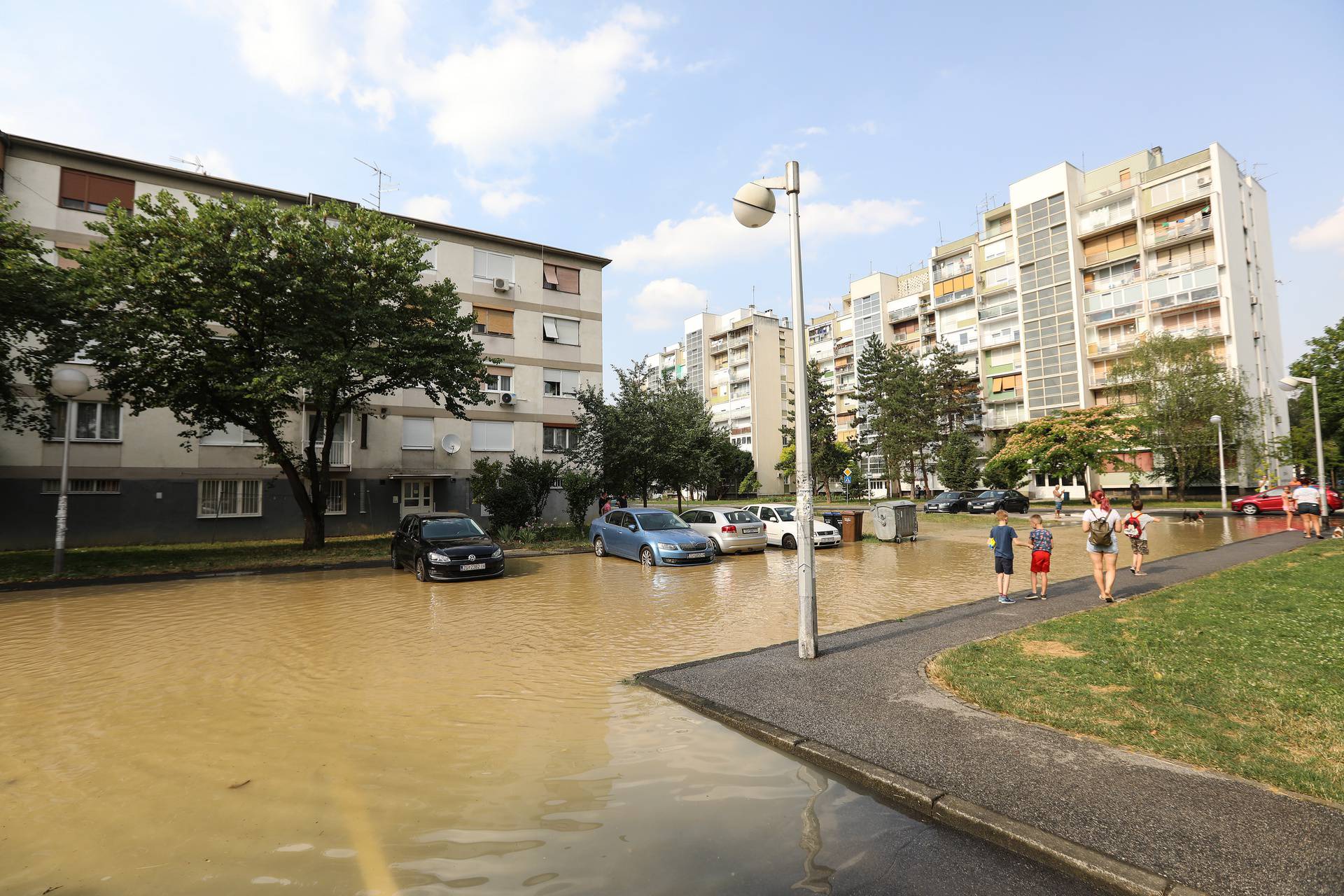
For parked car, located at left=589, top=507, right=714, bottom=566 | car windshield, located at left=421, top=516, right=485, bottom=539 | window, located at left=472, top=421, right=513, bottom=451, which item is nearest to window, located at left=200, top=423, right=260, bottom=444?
window, located at left=472, top=421, right=513, bottom=451

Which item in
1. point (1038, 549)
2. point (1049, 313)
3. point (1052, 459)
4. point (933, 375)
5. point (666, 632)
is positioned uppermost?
point (1049, 313)

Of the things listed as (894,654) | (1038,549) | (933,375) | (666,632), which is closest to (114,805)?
(666,632)

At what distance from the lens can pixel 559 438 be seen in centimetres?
3139

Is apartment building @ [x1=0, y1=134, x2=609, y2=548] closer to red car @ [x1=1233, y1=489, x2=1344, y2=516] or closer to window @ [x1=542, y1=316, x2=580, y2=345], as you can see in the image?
window @ [x1=542, y1=316, x2=580, y2=345]

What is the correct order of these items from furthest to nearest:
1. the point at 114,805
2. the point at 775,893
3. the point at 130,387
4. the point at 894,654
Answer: the point at 130,387, the point at 894,654, the point at 114,805, the point at 775,893

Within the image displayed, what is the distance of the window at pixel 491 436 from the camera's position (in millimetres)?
29386

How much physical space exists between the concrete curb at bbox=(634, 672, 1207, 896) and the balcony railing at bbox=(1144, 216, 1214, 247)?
55047mm

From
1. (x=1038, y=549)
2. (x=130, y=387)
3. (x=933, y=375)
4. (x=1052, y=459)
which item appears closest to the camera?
(x=1038, y=549)

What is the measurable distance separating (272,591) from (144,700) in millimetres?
7737

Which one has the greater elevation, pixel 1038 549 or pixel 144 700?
pixel 1038 549

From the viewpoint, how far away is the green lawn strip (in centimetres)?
437

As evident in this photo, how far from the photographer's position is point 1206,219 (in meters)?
43.7

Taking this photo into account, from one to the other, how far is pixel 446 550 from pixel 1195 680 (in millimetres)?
12849

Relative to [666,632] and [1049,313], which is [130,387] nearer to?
[666,632]
